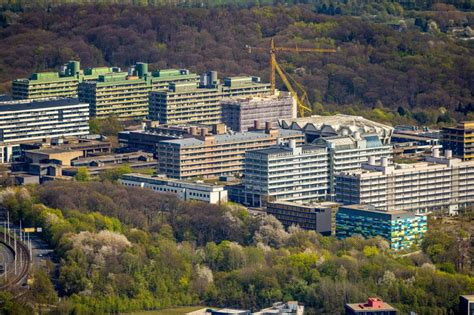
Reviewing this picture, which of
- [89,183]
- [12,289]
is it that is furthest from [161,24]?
[12,289]

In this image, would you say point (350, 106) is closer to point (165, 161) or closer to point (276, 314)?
point (165, 161)

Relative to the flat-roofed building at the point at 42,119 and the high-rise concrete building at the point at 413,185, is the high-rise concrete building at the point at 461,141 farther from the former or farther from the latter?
the flat-roofed building at the point at 42,119

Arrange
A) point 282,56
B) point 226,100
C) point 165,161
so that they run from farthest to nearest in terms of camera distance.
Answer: point 282,56, point 226,100, point 165,161

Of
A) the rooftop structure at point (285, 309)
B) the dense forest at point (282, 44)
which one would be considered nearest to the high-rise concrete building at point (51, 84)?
the dense forest at point (282, 44)

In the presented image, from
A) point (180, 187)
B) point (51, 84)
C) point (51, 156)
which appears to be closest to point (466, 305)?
point (180, 187)

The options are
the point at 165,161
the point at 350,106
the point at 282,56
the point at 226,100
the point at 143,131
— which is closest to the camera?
the point at 165,161

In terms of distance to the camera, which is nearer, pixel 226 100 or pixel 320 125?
pixel 320 125

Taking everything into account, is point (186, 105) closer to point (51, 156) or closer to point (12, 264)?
point (51, 156)
